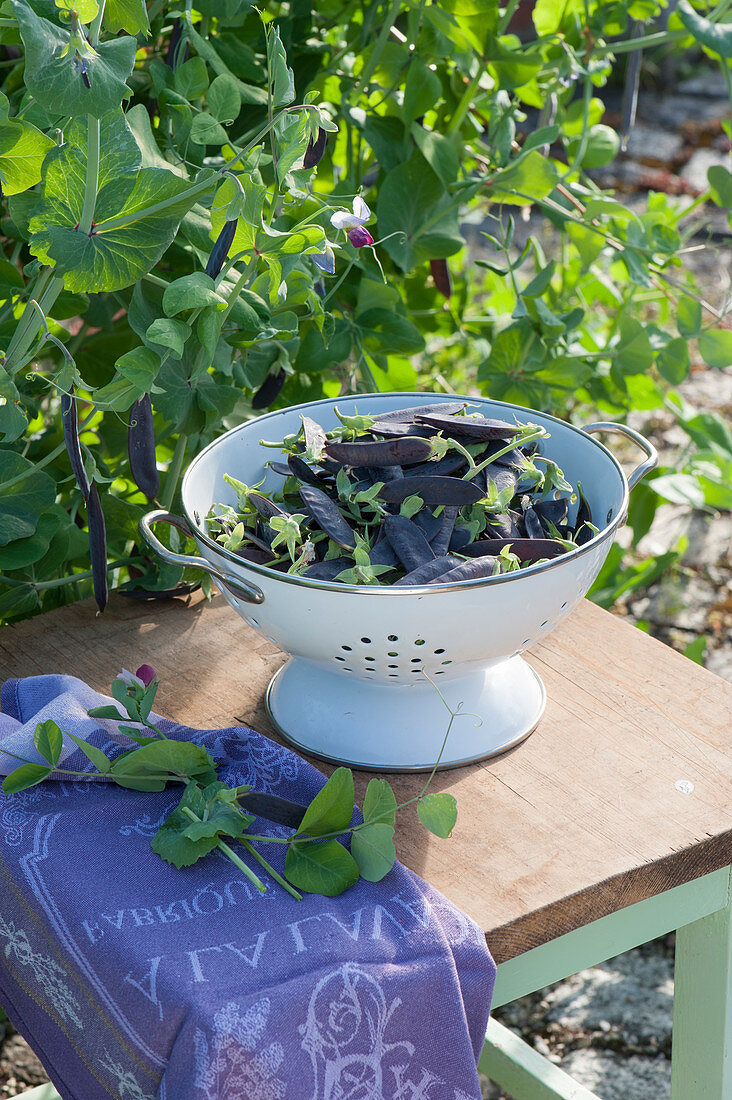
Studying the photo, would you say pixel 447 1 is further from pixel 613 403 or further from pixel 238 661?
pixel 238 661

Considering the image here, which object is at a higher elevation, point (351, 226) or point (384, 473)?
point (351, 226)

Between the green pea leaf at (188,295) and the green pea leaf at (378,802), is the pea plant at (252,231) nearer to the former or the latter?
the green pea leaf at (188,295)

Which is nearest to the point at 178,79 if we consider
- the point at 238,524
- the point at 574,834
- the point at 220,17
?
the point at 220,17

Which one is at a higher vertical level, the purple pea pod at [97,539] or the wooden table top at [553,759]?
the purple pea pod at [97,539]

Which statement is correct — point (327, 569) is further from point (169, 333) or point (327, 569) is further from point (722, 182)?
point (722, 182)

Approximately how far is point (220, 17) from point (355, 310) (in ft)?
0.93

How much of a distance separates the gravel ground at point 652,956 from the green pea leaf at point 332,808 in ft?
2.11

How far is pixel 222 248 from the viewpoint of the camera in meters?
0.66

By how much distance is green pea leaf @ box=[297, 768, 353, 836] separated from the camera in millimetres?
566

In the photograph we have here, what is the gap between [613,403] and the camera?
1280mm

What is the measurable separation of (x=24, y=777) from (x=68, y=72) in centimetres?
39

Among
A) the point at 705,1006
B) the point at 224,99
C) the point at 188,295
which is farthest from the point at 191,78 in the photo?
the point at 705,1006

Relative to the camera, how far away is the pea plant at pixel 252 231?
633 millimetres

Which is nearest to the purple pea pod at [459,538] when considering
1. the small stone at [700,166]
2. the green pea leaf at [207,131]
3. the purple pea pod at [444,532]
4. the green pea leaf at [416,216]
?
the purple pea pod at [444,532]
